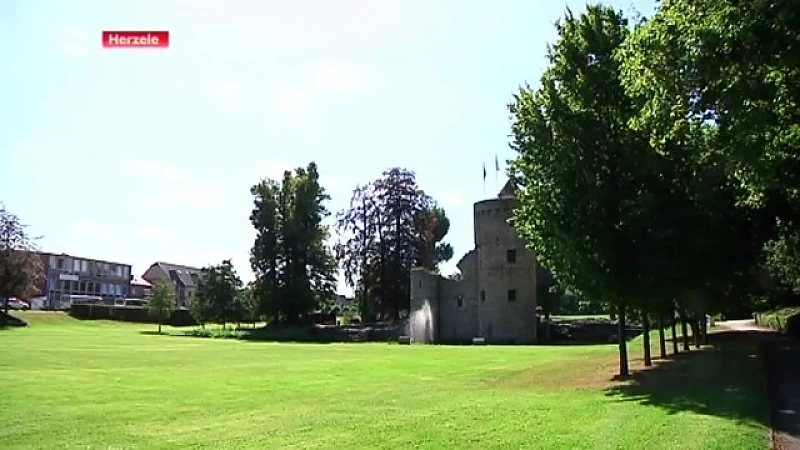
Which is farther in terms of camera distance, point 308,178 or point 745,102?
point 308,178

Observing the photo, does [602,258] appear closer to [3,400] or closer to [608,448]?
[608,448]

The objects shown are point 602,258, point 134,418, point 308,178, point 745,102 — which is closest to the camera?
point 745,102

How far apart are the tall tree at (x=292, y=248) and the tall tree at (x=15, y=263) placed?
28.8 meters

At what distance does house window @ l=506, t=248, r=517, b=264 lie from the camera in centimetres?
7462

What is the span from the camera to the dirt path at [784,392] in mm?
13067

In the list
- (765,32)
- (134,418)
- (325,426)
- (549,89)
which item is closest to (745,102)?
(765,32)

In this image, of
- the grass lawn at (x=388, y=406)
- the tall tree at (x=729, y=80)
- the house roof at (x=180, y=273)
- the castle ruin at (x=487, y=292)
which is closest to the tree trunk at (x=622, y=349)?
the grass lawn at (x=388, y=406)

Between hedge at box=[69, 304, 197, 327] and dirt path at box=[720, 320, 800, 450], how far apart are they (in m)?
91.3

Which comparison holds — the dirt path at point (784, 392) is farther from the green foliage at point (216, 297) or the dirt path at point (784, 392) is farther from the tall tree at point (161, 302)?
the tall tree at point (161, 302)

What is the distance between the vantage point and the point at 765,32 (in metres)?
12.6

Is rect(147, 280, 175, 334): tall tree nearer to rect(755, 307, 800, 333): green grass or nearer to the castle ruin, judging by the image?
the castle ruin

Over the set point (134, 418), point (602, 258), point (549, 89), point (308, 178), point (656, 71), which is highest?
point (308, 178)

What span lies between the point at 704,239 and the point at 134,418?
18.7 metres

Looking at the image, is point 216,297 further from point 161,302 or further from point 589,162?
point 589,162
